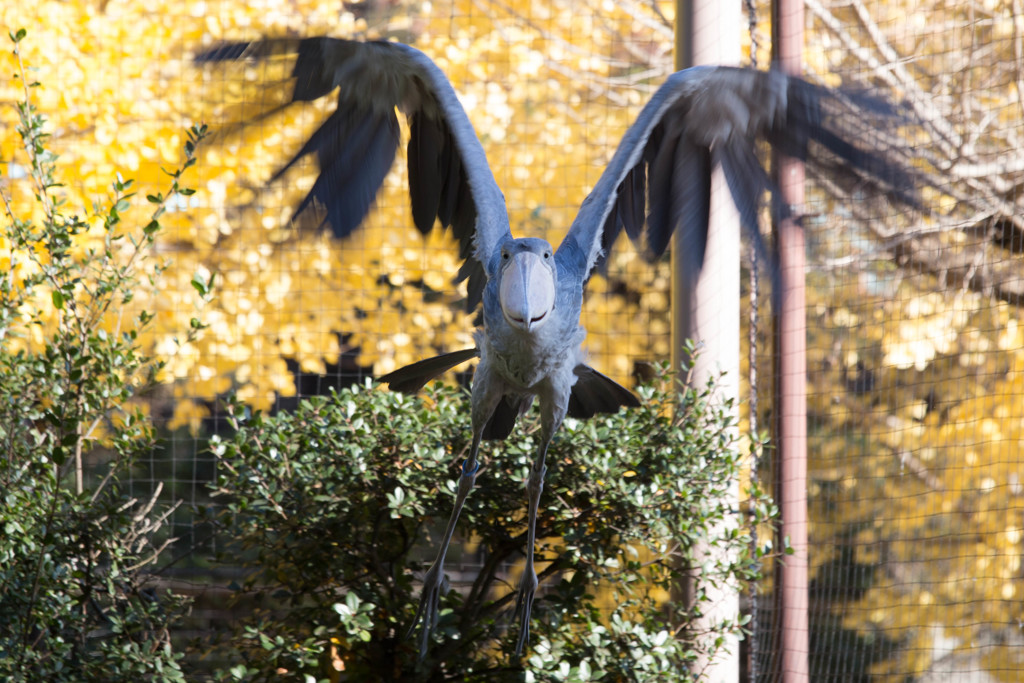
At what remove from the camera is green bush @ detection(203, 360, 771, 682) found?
2.66 m

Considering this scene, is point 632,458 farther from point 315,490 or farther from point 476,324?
point 315,490

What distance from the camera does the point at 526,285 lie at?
179 centimetres

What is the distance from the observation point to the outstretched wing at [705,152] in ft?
7.30

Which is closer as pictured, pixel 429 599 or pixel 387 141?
pixel 429 599

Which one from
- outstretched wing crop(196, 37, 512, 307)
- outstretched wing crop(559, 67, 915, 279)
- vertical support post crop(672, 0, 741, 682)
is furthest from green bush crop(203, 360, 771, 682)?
outstretched wing crop(559, 67, 915, 279)

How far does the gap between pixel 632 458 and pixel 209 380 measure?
7.36 ft

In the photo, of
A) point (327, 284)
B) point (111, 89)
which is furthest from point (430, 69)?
point (111, 89)

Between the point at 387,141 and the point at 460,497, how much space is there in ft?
3.28

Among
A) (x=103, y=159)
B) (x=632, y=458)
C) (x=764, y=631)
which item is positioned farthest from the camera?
(x=103, y=159)

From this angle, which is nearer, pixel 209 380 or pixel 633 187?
pixel 633 187

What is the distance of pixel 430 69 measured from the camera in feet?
7.70

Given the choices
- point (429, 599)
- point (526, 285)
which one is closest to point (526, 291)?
point (526, 285)

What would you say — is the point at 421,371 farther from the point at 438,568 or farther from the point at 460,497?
the point at 438,568

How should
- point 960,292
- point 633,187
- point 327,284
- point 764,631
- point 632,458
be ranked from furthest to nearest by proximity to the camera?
point 327,284, point 960,292, point 764,631, point 632,458, point 633,187
